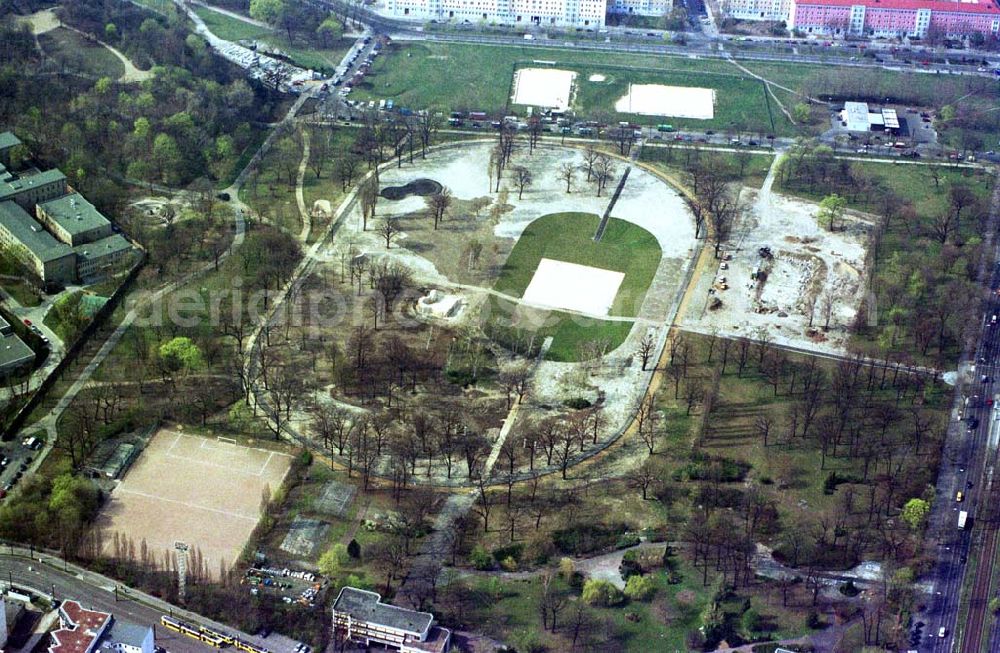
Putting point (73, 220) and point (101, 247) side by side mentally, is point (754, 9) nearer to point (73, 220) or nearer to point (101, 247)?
point (73, 220)

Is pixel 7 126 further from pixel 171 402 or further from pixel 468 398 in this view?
pixel 468 398

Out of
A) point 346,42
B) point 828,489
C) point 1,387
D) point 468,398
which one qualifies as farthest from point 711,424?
point 346,42

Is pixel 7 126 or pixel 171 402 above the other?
pixel 7 126

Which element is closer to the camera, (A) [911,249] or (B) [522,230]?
(A) [911,249]

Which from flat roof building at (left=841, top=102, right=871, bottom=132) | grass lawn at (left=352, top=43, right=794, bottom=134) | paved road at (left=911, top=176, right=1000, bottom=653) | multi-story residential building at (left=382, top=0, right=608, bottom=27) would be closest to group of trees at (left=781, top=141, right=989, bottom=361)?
paved road at (left=911, top=176, right=1000, bottom=653)

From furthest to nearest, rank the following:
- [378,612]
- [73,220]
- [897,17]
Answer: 1. [897,17]
2. [73,220]
3. [378,612]

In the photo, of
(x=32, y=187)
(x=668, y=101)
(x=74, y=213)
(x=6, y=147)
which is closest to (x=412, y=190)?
(x=74, y=213)

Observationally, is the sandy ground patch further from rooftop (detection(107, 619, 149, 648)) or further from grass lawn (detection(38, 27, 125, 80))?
rooftop (detection(107, 619, 149, 648))
